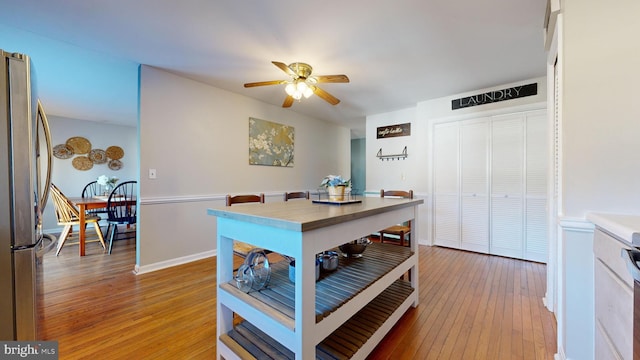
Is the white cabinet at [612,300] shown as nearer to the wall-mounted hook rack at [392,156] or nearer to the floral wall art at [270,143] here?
the wall-mounted hook rack at [392,156]

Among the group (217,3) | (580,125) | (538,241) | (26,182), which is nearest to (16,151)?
(26,182)

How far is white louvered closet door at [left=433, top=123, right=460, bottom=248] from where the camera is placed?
12.0ft

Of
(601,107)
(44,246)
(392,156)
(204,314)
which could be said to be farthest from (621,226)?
(392,156)

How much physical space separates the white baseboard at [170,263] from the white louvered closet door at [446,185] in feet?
10.8

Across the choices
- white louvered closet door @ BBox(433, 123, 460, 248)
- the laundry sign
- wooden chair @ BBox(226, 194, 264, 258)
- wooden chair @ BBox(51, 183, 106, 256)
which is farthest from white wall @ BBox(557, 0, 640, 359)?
wooden chair @ BBox(51, 183, 106, 256)

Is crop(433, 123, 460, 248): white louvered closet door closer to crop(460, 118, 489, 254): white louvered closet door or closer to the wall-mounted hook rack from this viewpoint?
crop(460, 118, 489, 254): white louvered closet door

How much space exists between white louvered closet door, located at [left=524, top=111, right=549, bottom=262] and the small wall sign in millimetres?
1653

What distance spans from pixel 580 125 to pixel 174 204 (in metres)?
3.69

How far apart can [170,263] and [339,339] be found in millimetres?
2498

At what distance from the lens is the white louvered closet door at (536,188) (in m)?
3.01

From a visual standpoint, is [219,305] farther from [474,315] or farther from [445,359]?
[474,315]

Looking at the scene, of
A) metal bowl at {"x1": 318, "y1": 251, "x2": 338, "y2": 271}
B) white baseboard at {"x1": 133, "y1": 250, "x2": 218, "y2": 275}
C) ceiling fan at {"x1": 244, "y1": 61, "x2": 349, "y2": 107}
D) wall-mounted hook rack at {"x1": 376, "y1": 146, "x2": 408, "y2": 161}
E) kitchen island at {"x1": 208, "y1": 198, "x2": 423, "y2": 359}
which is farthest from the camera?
wall-mounted hook rack at {"x1": 376, "y1": 146, "x2": 408, "y2": 161}

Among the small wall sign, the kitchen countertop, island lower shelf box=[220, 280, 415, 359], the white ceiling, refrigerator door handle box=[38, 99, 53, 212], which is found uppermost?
the white ceiling

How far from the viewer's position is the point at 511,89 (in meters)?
3.18
